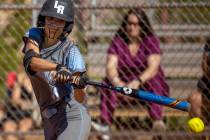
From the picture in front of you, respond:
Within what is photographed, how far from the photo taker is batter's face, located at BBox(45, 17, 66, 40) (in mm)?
4246

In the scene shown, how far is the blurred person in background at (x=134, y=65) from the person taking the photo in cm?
608

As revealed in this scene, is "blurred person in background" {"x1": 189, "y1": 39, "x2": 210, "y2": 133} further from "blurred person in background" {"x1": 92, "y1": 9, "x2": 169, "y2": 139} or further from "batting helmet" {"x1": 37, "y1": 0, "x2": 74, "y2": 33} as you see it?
"batting helmet" {"x1": 37, "y1": 0, "x2": 74, "y2": 33}

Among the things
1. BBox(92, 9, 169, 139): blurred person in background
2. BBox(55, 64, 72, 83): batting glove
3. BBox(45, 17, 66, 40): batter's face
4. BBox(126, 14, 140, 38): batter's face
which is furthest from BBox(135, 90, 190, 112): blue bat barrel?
BBox(126, 14, 140, 38): batter's face

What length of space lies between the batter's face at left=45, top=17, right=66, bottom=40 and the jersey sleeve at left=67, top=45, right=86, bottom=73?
0.15 meters

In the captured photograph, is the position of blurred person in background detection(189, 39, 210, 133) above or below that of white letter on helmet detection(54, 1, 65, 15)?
below

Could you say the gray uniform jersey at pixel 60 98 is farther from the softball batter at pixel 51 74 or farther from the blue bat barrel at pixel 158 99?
Result: the blue bat barrel at pixel 158 99

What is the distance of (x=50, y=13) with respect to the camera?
418cm

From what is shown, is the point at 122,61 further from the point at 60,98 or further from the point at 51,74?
the point at 51,74

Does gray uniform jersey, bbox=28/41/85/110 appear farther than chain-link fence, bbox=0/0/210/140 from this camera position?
No

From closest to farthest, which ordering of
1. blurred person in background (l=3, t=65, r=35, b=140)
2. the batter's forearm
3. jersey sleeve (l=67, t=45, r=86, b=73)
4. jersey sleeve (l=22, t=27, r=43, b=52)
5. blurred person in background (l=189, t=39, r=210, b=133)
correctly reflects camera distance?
the batter's forearm
jersey sleeve (l=67, t=45, r=86, b=73)
jersey sleeve (l=22, t=27, r=43, b=52)
blurred person in background (l=189, t=39, r=210, b=133)
blurred person in background (l=3, t=65, r=35, b=140)

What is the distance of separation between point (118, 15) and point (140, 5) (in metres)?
1.47

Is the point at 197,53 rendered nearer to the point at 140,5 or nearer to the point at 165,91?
the point at 165,91

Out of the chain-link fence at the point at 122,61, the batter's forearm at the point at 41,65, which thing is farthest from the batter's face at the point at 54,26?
the chain-link fence at the point at 122,61

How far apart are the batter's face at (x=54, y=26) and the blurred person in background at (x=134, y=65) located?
1842mm
